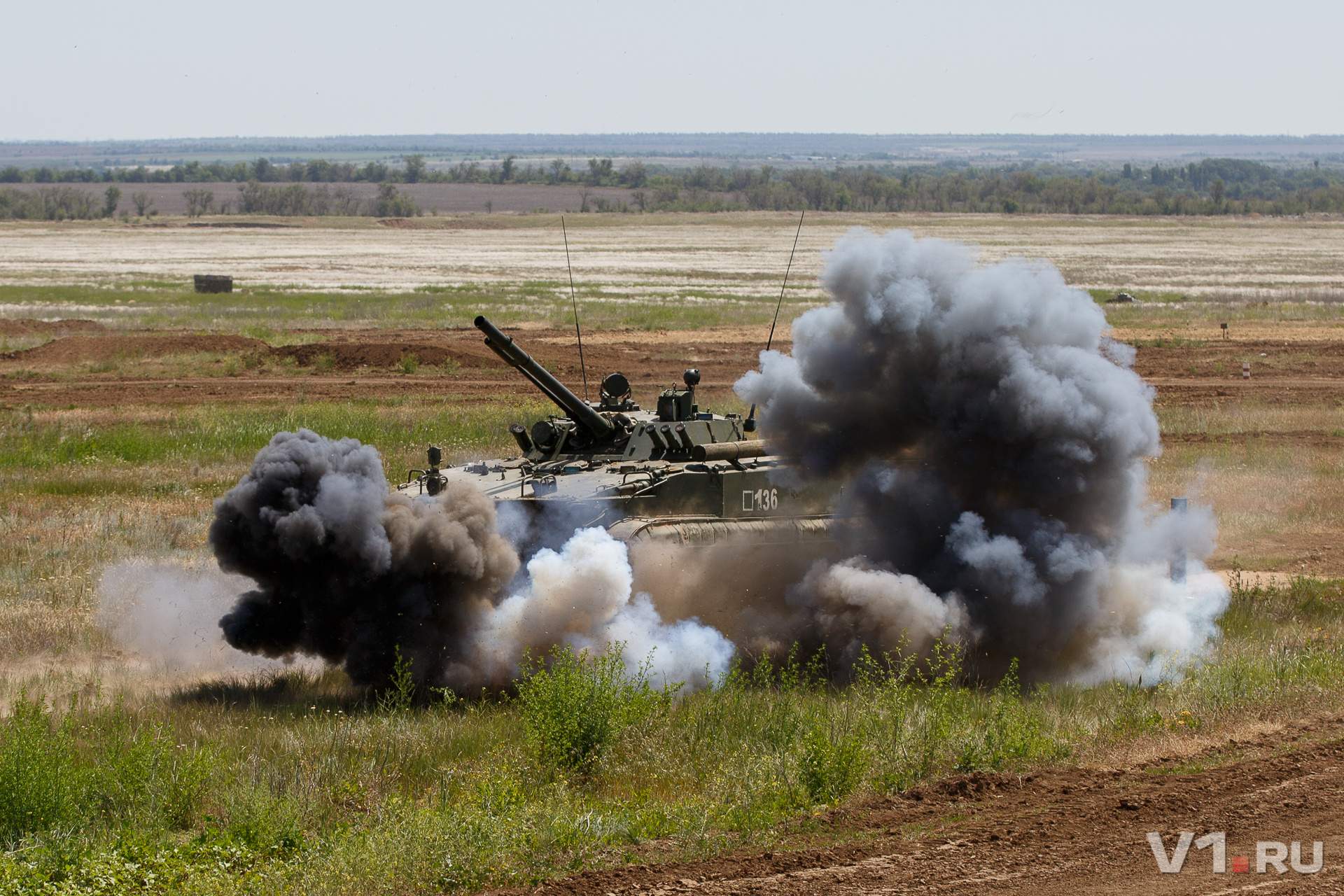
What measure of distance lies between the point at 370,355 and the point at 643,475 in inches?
1011

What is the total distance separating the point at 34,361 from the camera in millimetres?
40000

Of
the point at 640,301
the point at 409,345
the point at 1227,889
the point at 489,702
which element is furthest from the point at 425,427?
the point at 640,301

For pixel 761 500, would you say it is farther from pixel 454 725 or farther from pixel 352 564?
pixel 454 725

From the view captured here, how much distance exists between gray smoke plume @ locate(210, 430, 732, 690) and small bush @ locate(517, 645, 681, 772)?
5.55 ft

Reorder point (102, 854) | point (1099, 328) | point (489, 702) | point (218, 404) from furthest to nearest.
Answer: point (218, 404) → point (1099, 328) → point (489, 702) → point (102, 854)

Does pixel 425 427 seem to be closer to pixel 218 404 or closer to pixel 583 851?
pixel 218 404

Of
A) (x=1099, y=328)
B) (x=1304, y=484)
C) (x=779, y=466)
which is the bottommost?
(x=1304, y=484)

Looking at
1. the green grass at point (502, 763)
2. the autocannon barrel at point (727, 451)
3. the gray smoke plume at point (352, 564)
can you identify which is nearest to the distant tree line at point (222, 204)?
the autocannon barrel at point (727, 451)

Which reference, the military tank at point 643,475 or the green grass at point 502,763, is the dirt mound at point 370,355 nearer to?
the military tank at point 643,475

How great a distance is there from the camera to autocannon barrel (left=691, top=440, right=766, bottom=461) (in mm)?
16328

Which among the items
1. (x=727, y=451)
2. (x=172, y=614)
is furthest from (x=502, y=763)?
(x=172, y=614)

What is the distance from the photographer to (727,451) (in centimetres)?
1647

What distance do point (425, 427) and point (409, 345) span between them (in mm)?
13000

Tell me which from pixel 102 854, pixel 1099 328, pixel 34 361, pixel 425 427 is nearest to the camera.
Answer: pixel 102 854
